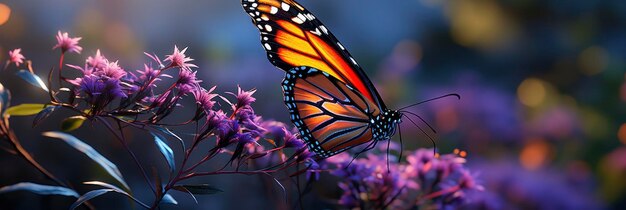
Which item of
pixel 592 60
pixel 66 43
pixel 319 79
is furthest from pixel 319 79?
pixel 592 60

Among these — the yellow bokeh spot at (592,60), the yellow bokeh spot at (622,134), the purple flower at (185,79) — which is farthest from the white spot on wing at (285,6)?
the yellow bokeh spot at (592,60)

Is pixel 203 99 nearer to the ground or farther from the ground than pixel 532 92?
nearer to the ground

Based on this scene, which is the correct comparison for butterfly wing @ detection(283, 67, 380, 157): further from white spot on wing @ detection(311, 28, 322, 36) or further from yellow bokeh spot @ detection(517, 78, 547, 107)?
yellow bokeh spot @ detection(517, 78, 547, 107)

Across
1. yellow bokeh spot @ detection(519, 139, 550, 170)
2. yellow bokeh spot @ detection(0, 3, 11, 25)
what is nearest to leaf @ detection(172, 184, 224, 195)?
yellow bokeh spot @ detection(0, 3, 11, 25)

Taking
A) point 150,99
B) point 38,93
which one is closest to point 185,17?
point 38,93

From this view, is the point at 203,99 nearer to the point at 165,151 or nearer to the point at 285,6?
the point at 165,151

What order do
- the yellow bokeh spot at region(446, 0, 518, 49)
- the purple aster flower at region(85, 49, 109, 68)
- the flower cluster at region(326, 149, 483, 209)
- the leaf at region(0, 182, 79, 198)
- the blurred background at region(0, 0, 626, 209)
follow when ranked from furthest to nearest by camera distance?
the yellow bokeh spot at region(446, 0, 518, 49) < the blurred background at region(0, 0, 626, 209) < the flower cluster at region(326, 149, 483, 209) < the purple aster flower at region(85, 49, 109, 68) < the leaf at region(0, 182, 79, 198)

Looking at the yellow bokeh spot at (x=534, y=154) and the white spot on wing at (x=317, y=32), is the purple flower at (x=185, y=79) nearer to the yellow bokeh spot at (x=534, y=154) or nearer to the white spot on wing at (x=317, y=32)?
the white spot on wing at (x=317, y=32)
